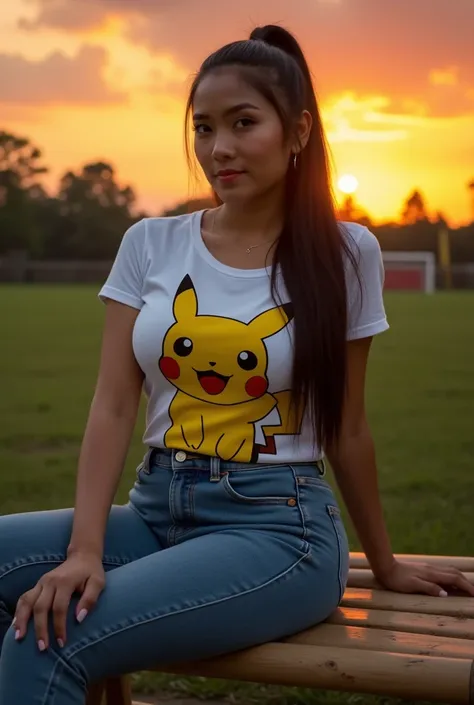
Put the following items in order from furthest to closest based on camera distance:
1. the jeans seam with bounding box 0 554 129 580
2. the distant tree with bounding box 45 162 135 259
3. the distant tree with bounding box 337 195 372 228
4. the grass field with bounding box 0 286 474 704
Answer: the distant tree with bounding box 45 162 135 259 → the grass field with bounding box 0 286 474 704 → the distant tree with bounding box 337 195 372 228 → the jeans seam with bounding box 0 554 129 580

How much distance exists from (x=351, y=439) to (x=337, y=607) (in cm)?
34

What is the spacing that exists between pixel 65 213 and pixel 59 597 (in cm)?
6716

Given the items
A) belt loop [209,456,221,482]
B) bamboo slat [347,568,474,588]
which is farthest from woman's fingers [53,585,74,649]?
bamboo slat [347,568,474,588]

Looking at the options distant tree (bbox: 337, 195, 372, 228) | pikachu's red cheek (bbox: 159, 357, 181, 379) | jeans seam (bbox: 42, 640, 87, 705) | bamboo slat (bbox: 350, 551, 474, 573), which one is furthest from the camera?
bamboo slat (bbox: 350, 551, 474, 573)

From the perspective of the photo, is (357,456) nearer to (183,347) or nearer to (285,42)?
(183,347)

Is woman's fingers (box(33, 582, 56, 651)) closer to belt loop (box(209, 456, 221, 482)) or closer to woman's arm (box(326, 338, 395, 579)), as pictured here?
belt loop (box(209, 456, 221, 482))

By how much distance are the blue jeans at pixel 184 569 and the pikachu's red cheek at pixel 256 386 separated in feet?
0.48

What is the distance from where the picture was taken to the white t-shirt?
2.10 meters

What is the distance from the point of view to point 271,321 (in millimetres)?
2133

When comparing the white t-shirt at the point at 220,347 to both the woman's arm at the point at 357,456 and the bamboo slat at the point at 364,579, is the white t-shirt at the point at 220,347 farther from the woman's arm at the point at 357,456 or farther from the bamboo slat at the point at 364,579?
the bamboo slat at the point at 364,579

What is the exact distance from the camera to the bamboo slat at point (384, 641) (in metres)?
1.93

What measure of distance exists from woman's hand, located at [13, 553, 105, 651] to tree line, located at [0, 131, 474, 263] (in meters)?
58.0

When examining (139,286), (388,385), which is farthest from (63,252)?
(139,286)

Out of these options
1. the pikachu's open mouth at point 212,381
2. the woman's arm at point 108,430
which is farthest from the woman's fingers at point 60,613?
the pikachu's open mouth at point 212,381
